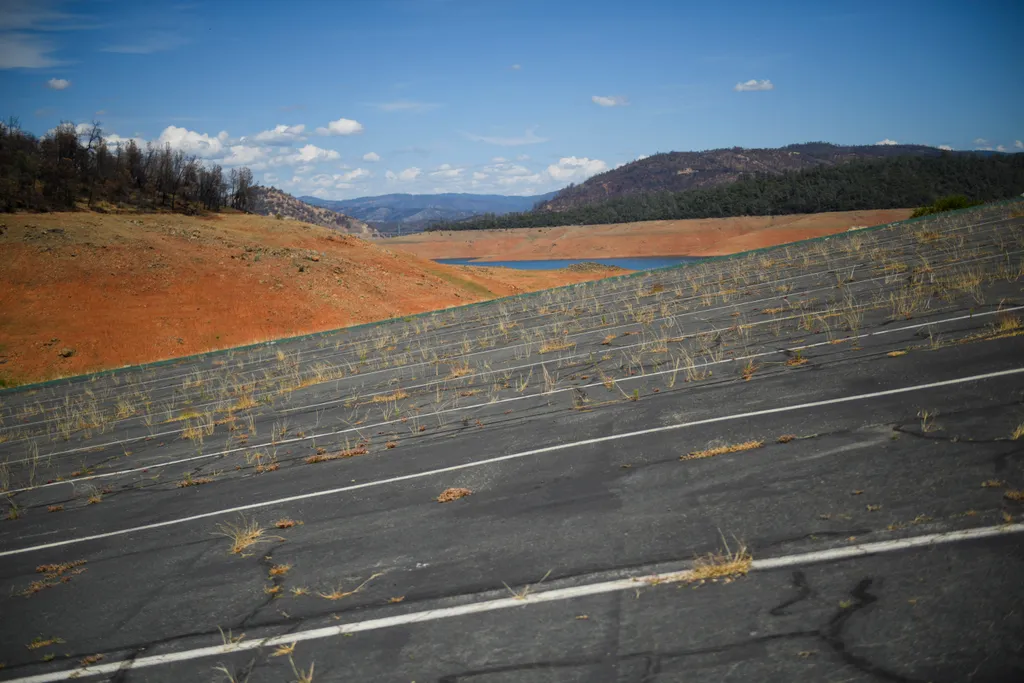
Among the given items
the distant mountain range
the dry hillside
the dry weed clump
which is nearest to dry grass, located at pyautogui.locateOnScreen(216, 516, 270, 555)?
the dry weed clump

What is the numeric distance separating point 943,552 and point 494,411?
287 inches

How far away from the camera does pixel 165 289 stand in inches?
1907

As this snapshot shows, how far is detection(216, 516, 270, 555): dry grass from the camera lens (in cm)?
668

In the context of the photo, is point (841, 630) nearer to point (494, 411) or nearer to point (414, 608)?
point (414, 608)

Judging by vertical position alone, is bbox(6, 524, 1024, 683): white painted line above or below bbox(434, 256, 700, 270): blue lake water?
below

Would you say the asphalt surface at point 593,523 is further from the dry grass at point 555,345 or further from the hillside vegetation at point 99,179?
the hillside vegetation at point 99,179

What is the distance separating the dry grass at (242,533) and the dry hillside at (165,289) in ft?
120

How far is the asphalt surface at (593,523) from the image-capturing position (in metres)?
3.96

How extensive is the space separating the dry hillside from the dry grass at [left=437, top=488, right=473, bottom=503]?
38334 mm

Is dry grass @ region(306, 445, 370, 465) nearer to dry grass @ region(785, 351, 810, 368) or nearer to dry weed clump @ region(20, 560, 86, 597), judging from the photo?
dry weed clump @ region(20, 560, 86, 597)

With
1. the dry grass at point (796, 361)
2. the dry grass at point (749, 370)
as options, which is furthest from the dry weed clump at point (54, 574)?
the dry grass at point (796, 361)

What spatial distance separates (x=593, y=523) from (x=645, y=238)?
4447 inches

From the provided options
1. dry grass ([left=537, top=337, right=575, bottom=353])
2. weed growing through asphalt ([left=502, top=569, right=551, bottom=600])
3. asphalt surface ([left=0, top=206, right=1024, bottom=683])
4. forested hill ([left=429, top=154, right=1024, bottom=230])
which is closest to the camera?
asphalt surface ([left=0, top=206, right=1024, bottom=683])

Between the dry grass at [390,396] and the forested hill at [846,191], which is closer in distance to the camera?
the dry grass at [390,396]
